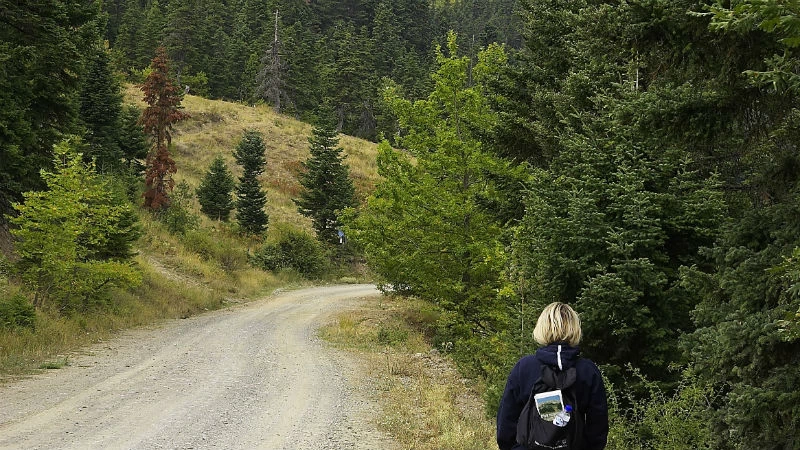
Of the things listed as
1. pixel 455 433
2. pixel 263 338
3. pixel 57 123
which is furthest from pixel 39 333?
pixel 455 433

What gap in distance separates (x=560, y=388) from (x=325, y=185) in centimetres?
3622

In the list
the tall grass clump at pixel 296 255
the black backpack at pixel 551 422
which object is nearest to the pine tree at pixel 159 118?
the tall grass clump at pixel 296 255

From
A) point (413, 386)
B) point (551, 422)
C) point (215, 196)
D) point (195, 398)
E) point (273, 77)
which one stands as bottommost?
point (413, 386)

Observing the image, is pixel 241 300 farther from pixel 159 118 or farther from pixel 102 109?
pixel 102 109

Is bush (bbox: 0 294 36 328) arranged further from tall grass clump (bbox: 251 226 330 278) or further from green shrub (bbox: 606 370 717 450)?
tall grass clump (bbox: 251 226 330 278)

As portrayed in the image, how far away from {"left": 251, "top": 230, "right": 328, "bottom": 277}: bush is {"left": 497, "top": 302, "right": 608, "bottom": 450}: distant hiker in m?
31.6

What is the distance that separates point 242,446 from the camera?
310 inches

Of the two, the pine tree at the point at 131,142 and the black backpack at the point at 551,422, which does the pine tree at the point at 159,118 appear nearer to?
the pine tree at the point at 131,142

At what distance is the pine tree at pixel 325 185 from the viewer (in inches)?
1518

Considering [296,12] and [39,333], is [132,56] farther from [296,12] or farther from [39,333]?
[39,333]

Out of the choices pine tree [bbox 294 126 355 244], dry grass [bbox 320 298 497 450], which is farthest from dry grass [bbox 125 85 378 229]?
dry grass [bbox 320 298 497 450]

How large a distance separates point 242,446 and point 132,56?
7047cm

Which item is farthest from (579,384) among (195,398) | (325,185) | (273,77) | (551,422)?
(273,77)

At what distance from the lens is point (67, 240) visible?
14273mm
